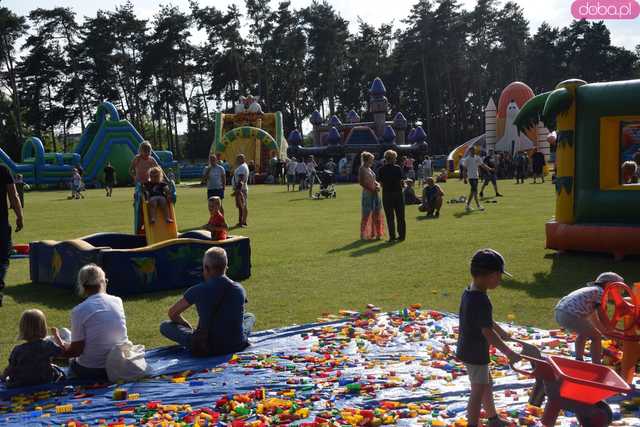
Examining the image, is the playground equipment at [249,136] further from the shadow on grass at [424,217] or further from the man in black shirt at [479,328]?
the man in black shirt at [479,328]

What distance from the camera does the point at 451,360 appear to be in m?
6.01

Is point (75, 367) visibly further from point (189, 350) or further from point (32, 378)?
point (189, 350)

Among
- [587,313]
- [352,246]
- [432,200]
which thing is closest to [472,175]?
[432,200]

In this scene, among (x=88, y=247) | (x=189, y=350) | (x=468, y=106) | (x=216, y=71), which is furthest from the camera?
(x=468, y=106)

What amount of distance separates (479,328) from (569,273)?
5960mm

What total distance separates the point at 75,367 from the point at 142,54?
6413cm

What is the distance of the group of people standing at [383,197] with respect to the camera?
44.2ft

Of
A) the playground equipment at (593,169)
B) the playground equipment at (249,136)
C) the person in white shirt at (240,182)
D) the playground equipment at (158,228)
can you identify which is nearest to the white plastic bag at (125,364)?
the playground equipment at (158,228)

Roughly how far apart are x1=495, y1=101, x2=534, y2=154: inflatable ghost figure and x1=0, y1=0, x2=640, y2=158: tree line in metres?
27.3

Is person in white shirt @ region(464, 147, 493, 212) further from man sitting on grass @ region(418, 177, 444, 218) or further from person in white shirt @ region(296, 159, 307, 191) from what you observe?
person in white shirt @ region(296, 159, 307, 191)

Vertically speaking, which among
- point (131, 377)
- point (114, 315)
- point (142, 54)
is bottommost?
point (131, 377)

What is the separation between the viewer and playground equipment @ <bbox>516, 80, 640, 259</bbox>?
1033 cm

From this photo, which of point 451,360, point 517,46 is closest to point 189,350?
point 451,360

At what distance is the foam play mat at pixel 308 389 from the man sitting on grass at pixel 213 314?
0.14 m
